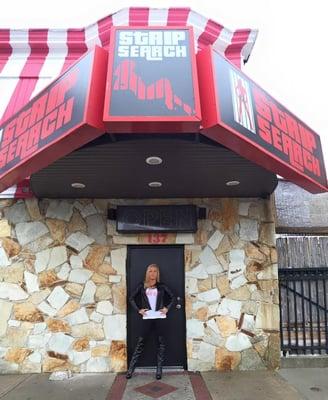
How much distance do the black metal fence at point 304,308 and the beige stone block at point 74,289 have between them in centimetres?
318

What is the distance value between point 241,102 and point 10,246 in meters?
4.13

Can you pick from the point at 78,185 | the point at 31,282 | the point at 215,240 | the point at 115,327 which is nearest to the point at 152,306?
the point at 115,327

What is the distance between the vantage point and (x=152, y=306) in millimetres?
5527

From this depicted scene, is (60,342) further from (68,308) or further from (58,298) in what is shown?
(58,298)

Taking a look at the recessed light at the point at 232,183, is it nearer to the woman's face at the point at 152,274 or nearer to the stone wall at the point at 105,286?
the stone wall at the point at 105,286

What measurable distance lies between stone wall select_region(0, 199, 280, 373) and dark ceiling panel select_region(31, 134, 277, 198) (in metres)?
0.41

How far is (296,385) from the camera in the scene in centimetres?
508

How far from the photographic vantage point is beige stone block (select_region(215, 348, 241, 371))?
5727mm

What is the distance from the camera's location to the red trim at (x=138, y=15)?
6.02 metres

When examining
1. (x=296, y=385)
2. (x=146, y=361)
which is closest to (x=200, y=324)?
(x=146, y=361)

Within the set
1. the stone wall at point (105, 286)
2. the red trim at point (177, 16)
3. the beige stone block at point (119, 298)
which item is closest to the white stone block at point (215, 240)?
the stone wall at point (105, 286)

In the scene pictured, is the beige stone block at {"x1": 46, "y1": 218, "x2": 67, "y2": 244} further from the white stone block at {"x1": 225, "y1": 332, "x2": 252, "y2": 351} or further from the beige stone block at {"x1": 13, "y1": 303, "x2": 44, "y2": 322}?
the white stone block at {"x1": 225, "y1": 332, "x2": 252, "y2": 351}

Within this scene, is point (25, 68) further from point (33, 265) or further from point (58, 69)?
point (33, 265)

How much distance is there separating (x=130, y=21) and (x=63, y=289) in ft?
14.0
